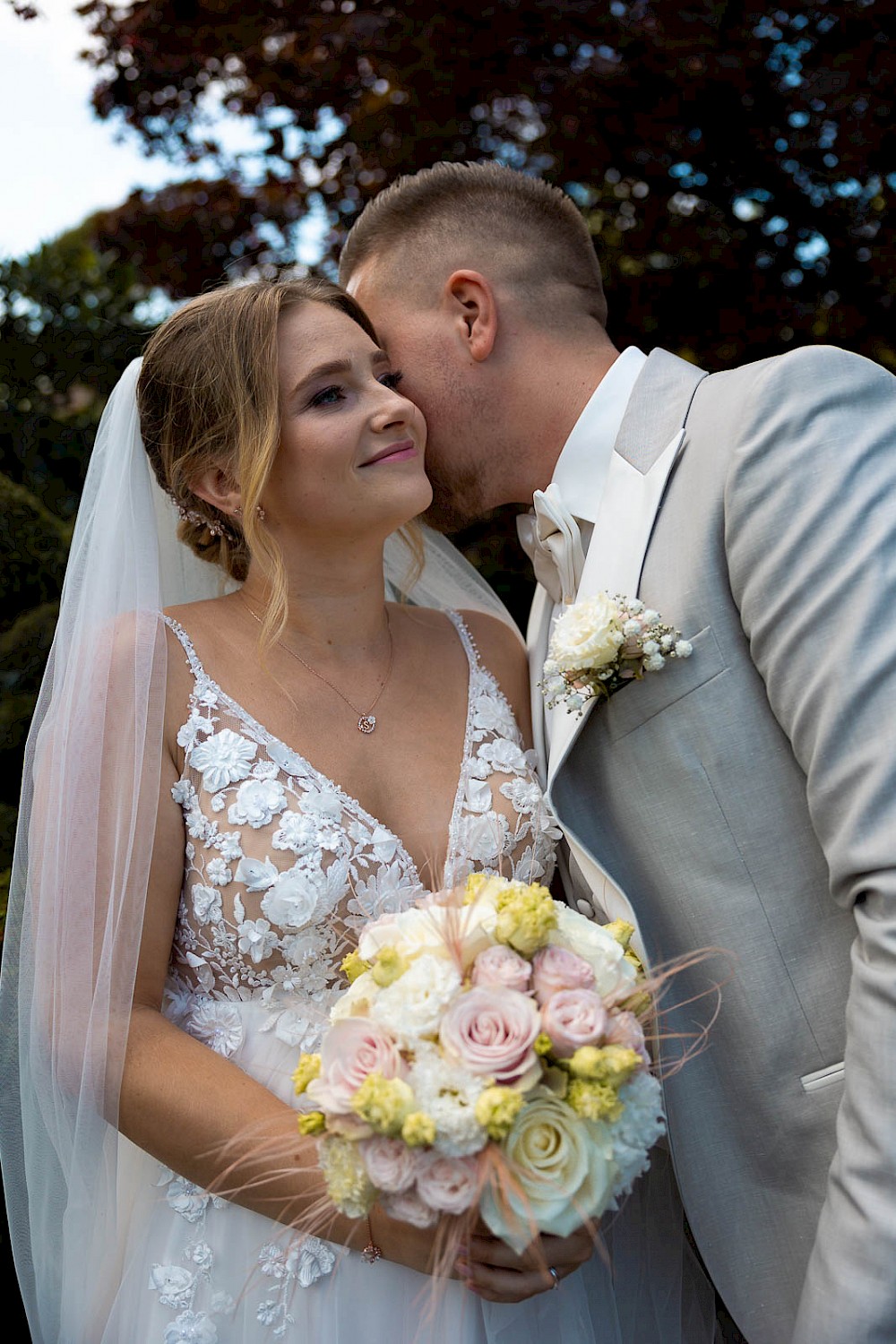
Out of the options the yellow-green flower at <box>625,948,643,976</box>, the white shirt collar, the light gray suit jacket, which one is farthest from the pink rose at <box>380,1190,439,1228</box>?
the white shirt collar

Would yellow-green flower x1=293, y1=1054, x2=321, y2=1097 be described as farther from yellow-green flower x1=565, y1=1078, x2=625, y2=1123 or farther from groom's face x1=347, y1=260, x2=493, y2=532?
groom's face x1=347, y1=260, x2=493, y2=532

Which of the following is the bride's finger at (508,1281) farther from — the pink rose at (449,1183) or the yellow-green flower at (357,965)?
the yellow-green flower at (357,965)

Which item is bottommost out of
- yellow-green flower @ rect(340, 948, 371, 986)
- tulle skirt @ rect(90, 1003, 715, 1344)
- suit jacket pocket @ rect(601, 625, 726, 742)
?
tulle skirt @ rect(90, 1003, 715, 1344)

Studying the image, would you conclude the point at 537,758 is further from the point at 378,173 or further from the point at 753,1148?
the point at 378,173

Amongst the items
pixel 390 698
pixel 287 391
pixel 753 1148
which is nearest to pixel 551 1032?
pixel 753 1148

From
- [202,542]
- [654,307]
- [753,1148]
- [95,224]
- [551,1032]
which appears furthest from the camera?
[95,224]

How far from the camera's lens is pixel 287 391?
3.16 metres

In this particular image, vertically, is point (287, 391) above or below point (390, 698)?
above

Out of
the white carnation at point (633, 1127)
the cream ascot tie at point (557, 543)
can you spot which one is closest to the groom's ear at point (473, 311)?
the cream ascot tie at point (557, 543)

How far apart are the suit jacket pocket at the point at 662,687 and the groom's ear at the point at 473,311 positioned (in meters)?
1.22

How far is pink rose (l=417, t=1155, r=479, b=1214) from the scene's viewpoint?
186cm

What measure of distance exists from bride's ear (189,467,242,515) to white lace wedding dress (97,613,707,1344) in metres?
0.51

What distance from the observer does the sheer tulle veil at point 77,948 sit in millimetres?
2662

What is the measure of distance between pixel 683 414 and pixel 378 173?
7.67 ft
